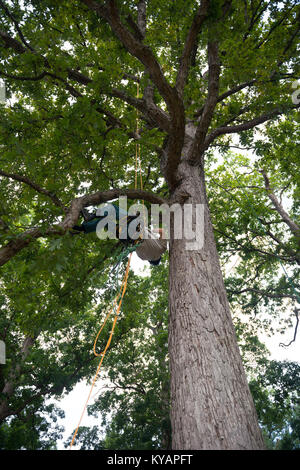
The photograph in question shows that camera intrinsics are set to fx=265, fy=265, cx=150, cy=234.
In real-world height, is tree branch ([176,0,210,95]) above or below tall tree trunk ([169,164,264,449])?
above

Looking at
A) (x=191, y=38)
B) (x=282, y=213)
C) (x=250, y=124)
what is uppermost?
(x=282, y=213)

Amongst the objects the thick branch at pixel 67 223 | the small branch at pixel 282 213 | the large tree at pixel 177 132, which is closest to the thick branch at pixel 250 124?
the large tree at pixel 177 132

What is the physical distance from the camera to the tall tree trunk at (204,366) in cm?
174

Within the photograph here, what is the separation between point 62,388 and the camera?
930cm

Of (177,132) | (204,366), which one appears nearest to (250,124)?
(177,132)

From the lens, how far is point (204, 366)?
204 centimetres

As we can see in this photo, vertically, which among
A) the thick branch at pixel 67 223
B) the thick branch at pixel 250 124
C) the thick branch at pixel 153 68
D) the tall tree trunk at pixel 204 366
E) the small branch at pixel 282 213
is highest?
the small branch at pixel 282 213

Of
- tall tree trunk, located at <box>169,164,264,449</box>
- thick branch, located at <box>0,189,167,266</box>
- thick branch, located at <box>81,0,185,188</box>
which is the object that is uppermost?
thick branch, located at <box>81,0,185,188</box>

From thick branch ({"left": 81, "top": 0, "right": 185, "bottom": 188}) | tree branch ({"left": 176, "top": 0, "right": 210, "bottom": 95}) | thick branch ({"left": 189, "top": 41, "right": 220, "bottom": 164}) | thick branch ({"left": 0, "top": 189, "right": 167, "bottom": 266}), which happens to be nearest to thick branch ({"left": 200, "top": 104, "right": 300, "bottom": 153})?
thick branch ({"left": 189, "top": 41, "right": 220, "bottom": 164})

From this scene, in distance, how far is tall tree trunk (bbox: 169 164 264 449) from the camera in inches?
68.6

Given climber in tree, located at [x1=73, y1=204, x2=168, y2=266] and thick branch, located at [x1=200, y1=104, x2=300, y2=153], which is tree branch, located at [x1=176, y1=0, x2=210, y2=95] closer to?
thick branch, located at [x1=200, y1=104, x2=300, y2=153]

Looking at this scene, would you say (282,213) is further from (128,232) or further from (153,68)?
(153,68)

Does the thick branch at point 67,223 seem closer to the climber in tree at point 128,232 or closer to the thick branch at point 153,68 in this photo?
the climber in tree at point 128,232
